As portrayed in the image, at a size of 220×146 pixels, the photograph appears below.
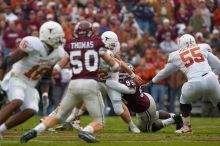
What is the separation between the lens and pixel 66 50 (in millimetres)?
10695

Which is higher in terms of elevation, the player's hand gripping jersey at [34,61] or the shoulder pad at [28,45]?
the shoulder pad at [28,45]

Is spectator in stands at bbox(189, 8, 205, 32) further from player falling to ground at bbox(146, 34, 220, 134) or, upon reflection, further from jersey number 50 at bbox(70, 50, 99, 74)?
jersey number 50 at bbox(70, 50, 99, 74)

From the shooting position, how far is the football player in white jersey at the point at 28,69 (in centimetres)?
1035

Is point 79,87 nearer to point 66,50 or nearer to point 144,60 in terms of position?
point 66,50

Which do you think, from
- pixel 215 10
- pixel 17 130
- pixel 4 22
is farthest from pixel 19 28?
pixel 17 130

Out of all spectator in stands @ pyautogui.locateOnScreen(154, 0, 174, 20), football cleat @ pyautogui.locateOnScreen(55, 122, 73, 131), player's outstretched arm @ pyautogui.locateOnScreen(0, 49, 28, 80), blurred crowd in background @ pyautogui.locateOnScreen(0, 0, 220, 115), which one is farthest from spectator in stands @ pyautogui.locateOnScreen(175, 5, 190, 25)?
player's outstretched arm @ pyautogui.locateOnScreen(0, 49, 28, 80)

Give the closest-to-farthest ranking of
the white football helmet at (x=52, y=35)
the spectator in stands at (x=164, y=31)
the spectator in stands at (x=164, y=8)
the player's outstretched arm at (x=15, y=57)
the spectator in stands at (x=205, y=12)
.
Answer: the player's outstretched arm at (x=15, y=57) < the white football helmet at (x=52, y=35) < the spectator in stands at (x=164, y=31) < the spectator in stands at (x=205, y=12) < the spectator in stands at (x=164, y=8)

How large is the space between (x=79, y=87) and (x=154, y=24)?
434 inches

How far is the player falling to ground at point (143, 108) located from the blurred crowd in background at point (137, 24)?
5940 millimetres

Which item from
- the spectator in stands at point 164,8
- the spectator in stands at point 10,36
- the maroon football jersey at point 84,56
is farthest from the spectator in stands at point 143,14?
the maroon football jersey at point 84,56

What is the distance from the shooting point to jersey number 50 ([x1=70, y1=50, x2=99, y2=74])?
1060 cm

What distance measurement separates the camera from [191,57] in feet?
40.7

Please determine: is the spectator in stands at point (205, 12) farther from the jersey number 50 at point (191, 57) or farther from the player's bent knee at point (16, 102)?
the player's bent knee at point (16, 102)

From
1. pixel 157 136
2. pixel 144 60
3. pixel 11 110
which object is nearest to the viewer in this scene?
pixel 11 110
